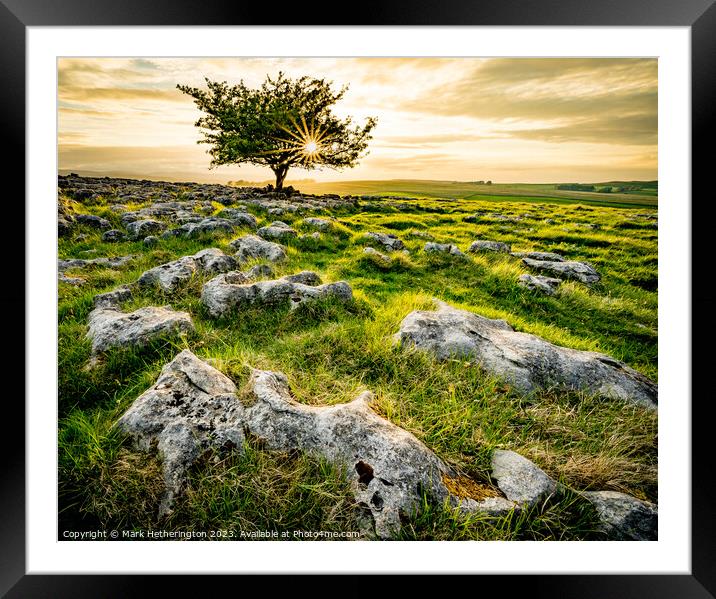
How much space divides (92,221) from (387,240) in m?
4.51

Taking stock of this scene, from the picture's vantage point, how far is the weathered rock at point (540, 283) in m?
4.57

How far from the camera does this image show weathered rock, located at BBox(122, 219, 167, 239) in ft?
17.4

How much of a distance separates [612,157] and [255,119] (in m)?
4.46

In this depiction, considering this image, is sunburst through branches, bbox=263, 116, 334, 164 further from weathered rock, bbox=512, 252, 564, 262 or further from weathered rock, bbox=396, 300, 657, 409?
weathered rock, bbox=512, 252, 564, 262

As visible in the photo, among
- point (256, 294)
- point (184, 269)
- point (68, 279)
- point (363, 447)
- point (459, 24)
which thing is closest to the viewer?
point (363, 447)

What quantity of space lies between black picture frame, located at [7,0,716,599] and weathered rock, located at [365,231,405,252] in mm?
2745

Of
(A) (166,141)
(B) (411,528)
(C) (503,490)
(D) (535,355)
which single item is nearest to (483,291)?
(D) (535,355)

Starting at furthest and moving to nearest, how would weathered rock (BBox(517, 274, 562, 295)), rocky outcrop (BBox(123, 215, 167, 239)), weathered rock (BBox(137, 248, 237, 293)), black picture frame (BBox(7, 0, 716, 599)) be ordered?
rocky outcrop (BBox(123, 215, 167, 239)) < weathered rock (BBox(517, 274, 562, 295)) < weathered rock (BBox(137, 248, 237, 293)) < black picture frame (BBox(7, 0, 716, 599))

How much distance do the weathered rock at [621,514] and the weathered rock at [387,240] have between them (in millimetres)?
3711

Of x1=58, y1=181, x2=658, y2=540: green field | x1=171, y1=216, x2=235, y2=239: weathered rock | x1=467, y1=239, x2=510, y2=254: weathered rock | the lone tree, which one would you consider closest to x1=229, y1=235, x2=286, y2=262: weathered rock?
x1=58, y1=181, x2=658, y2=540: green field

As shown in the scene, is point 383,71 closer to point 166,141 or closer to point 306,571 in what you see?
point 166,141

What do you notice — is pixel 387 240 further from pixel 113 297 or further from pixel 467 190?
pixel 113 297

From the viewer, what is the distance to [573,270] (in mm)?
4691

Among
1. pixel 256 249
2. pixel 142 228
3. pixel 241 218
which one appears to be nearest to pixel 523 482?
pixel 256 249
